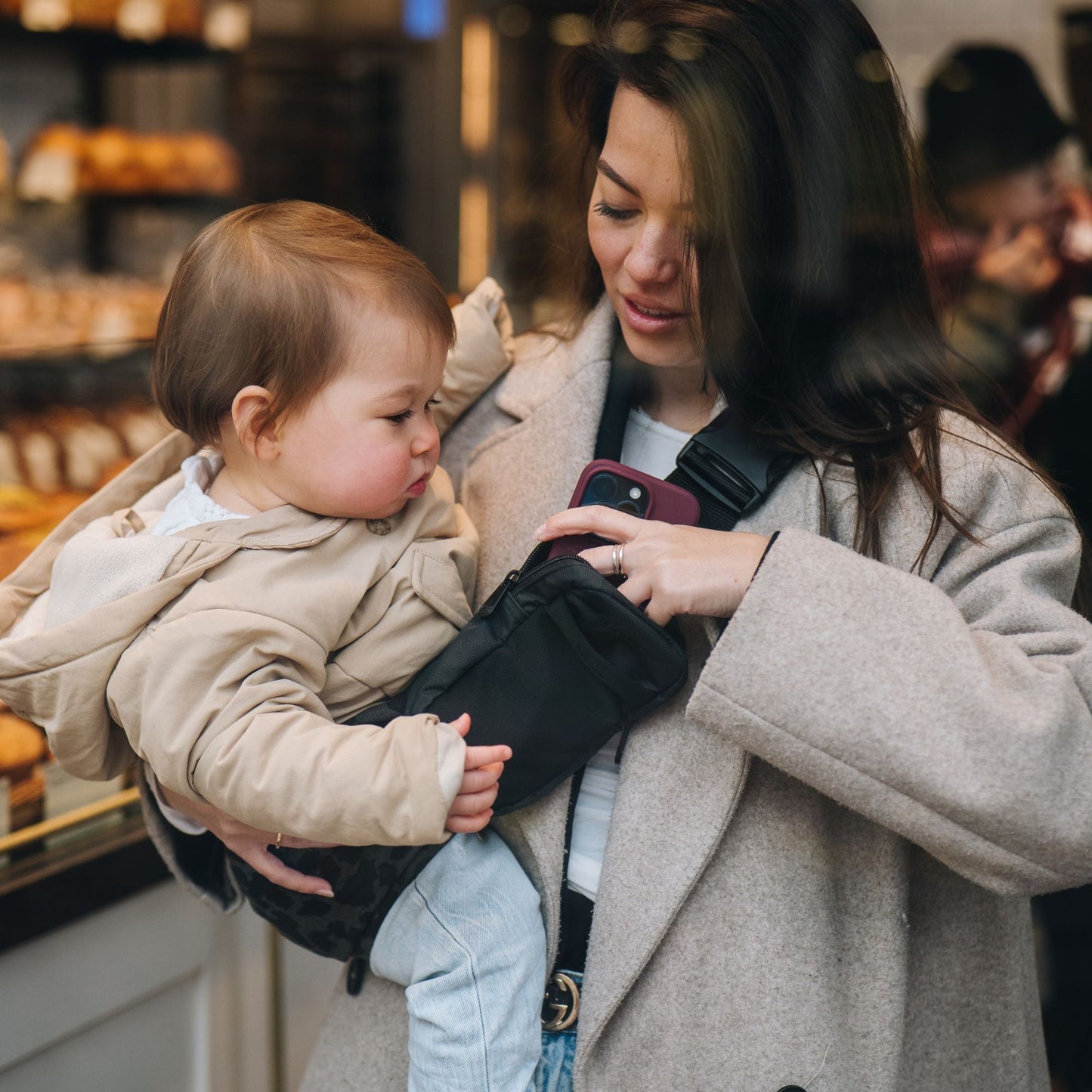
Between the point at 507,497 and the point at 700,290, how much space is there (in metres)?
0.32

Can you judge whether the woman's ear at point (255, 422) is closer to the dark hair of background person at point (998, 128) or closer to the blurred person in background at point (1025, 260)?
the blurred person in background at point (1025, 260)

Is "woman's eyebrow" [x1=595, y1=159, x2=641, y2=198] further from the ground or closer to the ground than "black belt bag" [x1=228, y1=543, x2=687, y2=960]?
further from the ground

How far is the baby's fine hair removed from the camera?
1.04 metres

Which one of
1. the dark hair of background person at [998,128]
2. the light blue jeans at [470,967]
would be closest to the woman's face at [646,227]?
the light blue jeans at [470,967]

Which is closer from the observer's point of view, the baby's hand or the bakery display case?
the baby's hand

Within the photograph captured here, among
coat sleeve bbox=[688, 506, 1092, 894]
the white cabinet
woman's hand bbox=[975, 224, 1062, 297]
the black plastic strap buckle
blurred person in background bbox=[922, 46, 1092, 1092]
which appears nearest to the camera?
coat sleeve bbox=[688, 506, 1092, 894]

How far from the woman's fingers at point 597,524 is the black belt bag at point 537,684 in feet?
0.12

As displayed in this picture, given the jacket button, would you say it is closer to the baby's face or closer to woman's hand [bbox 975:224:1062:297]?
the baby's face

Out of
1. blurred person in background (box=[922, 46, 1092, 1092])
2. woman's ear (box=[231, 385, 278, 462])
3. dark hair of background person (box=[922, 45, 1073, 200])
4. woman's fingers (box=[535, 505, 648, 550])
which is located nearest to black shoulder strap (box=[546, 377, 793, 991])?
woman's fingers (box=[535, 505, 648, 550])

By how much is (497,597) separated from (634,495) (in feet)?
0.57

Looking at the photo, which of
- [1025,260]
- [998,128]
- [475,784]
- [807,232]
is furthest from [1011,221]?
[475,784]

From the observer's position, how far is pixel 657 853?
1.09 m

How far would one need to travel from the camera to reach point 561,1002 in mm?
1152

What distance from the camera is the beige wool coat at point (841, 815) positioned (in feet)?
3.14
